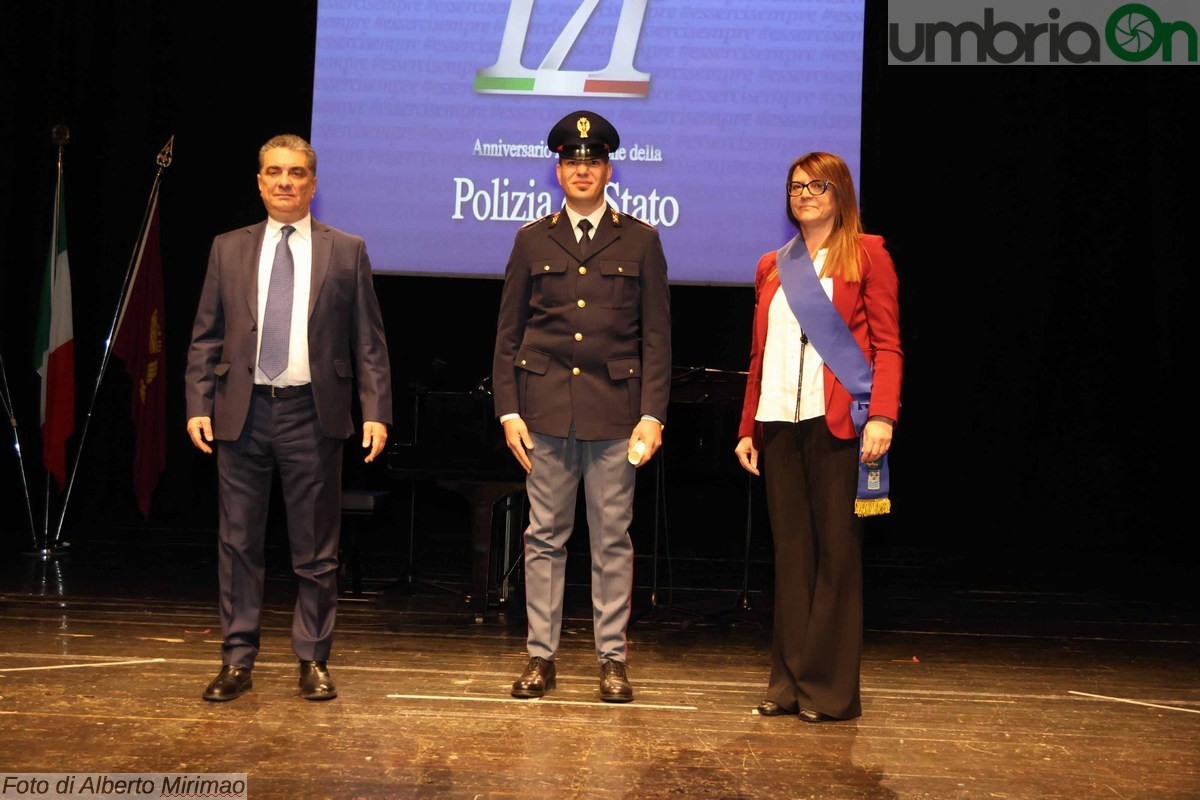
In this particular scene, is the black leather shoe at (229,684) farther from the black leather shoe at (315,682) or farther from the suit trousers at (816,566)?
the suit trousers at (816,566)

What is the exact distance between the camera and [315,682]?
2.90m

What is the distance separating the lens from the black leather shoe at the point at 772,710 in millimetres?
2893

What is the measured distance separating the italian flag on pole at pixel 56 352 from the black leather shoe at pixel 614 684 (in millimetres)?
3663

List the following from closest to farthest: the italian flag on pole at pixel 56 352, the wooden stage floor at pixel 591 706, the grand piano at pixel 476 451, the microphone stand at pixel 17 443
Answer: the wooden stage floor at pixel 591 706, the grand piano at pixel 476 451, the microphone stand at pixel 17 443, the italian flag on pole at pixel 56 352

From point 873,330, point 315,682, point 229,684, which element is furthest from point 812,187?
point 229,684

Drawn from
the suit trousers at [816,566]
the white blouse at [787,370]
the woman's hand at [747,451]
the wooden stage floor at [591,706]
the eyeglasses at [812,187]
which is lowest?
the wooden stage floor at [591,706]

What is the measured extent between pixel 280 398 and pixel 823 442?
1351 mm

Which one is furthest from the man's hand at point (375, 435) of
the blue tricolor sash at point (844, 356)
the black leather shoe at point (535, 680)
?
the blue tricolor sash at point (844, 356)

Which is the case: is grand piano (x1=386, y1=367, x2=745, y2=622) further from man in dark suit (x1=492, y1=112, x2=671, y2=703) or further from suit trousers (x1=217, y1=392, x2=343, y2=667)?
suit trousers (x1=217, y1=392, x2=343, y2=667)

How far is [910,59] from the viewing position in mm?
5680

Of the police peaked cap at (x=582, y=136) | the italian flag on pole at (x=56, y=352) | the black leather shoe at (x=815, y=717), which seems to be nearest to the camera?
the black leather shoe at (x=815, y=717)

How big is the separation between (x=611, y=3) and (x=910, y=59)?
61.6 inches

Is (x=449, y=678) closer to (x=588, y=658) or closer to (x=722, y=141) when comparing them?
(x=588, y=658)

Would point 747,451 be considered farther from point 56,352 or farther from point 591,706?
point 56,352
